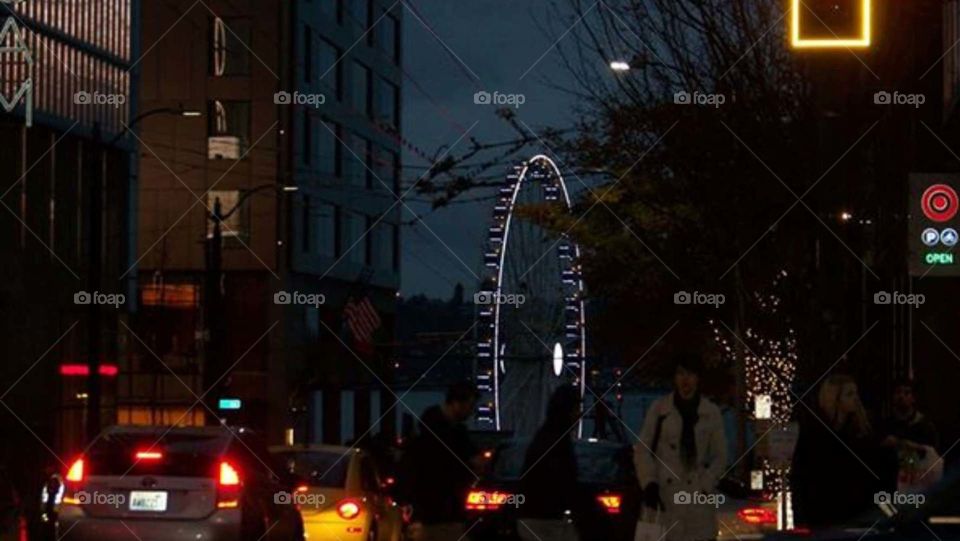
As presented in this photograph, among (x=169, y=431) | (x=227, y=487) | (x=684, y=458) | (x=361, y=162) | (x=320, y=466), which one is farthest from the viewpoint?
(x=361, y=162)

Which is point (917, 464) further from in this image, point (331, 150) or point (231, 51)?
point (331, 150)

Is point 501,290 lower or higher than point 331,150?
lower

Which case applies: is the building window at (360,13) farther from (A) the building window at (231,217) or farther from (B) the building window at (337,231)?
(A) the building window at (231,217)

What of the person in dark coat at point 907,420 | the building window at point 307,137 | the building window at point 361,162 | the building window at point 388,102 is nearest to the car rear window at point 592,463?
the person in dark coat at point 907,420

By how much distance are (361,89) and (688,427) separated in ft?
186

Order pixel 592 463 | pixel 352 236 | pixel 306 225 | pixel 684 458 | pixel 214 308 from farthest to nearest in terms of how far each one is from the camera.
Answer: pixel 352 236
pixel 306 225
pixel 214 308
pixel 592 463
pixel 684 458

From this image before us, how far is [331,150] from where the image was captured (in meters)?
65.6

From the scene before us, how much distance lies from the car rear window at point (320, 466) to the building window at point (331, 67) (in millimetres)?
42055

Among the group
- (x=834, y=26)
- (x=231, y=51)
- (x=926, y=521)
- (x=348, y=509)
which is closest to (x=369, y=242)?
Answer: (x=231, y=51)

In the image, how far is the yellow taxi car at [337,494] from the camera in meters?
22.5

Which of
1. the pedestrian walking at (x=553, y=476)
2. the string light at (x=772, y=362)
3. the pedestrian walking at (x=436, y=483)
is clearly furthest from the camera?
the string light at (x=772, y=362)

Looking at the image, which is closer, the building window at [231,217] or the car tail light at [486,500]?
the car tail light at [486,500]

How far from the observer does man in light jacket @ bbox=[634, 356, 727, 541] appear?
1377 cm

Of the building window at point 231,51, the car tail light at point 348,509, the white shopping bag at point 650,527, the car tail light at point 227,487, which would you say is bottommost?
the white shopping bag at point 650,527
